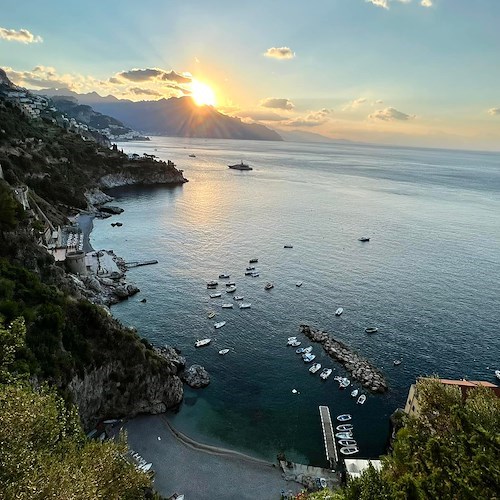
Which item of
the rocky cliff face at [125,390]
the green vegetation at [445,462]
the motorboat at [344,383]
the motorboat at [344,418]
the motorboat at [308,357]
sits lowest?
the motorboat at [344,418]

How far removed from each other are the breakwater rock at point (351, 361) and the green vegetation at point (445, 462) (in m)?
25.8

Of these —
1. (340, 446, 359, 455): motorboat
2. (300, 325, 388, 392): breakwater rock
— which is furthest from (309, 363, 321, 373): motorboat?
(340, 446, 359, 455): motorboat

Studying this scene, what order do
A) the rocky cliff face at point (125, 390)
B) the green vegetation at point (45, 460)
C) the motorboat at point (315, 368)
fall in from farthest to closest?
the motorboat at point (315, 368), the rocky cliff face at point (125, 390), the green vegetation at point (45, 460)

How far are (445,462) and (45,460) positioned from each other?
1995 cm

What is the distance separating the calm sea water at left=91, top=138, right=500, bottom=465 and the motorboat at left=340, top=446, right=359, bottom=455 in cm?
165

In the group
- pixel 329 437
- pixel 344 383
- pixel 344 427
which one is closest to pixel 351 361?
pixel 344 383

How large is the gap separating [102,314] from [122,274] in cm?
3842

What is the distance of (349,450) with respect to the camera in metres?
40.4

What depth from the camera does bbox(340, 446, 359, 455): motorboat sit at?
132 feet

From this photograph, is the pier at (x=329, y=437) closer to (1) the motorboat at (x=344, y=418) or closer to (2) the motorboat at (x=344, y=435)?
(2) the motorboat at (x=344, y=435)

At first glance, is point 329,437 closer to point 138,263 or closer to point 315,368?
point 315,368

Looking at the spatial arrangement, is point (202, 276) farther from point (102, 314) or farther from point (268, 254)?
point (102, 314)

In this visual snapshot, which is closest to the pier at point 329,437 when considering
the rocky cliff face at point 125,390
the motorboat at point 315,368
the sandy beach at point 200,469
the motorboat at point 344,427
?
the motorboat at point 344,427

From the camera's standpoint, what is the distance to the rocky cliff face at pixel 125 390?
37.6 metres
